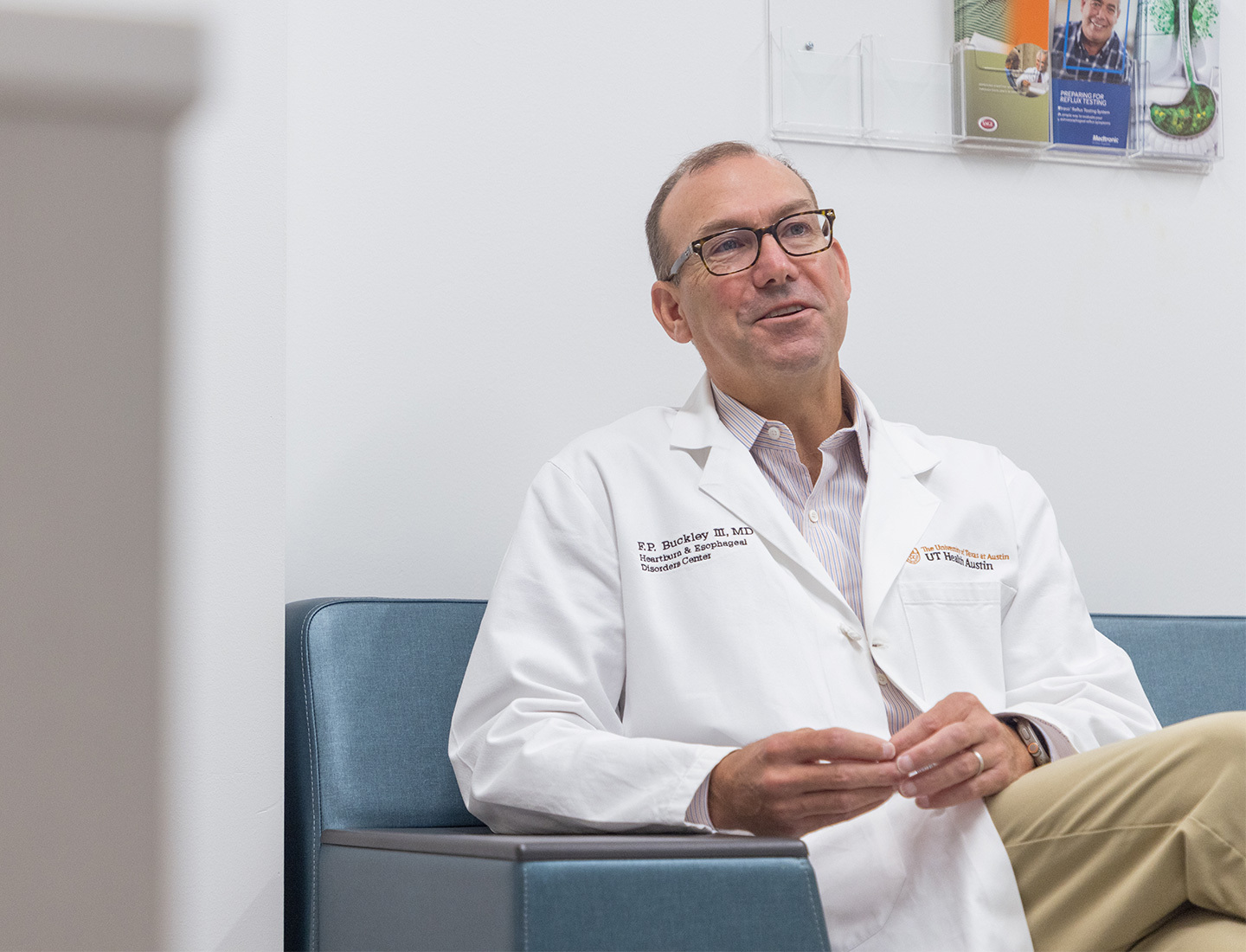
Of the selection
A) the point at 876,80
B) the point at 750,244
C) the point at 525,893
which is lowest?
the point at 525,893

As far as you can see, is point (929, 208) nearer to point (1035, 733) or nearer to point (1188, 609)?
point (1188, 609)

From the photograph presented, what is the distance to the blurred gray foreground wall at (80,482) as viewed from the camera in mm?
1394

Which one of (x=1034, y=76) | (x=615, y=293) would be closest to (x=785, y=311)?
(x=615, y=293)

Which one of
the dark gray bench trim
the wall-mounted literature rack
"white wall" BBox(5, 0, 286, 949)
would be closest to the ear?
the wall-mounted literature rack

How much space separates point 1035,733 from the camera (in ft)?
4.97

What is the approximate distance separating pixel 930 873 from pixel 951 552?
47 cm

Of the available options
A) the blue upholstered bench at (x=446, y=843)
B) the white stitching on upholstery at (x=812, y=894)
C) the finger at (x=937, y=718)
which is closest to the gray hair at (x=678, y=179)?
the blue upholstered bench at (x=446, y=843)

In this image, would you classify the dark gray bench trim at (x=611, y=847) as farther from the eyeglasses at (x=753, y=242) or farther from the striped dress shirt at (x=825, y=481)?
the eyeglasses at (x=753, y=242)

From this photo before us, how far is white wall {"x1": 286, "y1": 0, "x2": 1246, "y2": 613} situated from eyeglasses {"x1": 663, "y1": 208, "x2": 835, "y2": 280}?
0.32 metres

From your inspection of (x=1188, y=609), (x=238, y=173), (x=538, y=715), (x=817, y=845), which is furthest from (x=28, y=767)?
(x=1188, y=609)

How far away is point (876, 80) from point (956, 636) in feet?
3.66

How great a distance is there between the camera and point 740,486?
1705mm

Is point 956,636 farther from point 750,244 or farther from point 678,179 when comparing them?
point 678,179

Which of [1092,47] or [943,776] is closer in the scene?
[943,776]
